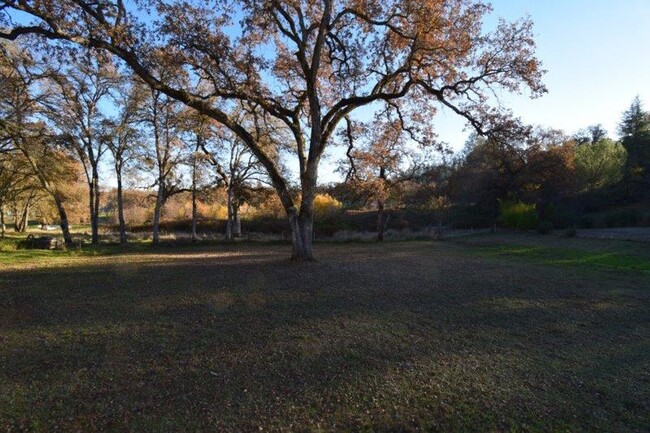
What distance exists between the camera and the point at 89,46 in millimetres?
10031

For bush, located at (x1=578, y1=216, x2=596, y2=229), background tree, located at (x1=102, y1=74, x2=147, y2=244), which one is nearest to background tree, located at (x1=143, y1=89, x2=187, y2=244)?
background tree, located at (x1=102, y1=74, x2=147, y2=244)

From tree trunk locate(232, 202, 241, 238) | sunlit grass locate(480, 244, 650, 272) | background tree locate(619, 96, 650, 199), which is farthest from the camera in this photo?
background tree locate(619, 96, 650, 199)

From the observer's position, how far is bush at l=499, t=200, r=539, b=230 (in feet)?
99.3

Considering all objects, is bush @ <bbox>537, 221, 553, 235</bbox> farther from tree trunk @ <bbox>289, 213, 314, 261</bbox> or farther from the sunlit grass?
tree trunk @ <bbox>289, 213, 314, 261</bbox>

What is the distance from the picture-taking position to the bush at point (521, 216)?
3028 centimetres

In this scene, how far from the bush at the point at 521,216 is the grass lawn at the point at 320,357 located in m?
21.9

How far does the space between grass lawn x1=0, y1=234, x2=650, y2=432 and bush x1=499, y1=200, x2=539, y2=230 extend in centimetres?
2188

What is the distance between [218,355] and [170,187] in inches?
1031

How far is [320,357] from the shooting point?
467 cm

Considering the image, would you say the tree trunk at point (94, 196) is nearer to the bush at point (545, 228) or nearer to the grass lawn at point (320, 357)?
the grass lawn at point (320, 357)

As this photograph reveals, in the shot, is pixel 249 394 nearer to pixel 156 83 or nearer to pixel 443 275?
pixel 443 275

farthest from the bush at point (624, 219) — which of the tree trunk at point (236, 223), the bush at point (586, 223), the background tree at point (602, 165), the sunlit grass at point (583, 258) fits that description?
the tree trunk at point (236, 223)

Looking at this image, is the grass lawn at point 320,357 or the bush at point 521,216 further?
the bush at point 521,216

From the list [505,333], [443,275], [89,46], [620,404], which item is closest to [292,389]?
[620,404]
